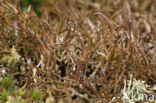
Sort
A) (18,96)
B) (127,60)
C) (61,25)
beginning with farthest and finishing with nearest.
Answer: (61,25)
(127,60)
(18,96)

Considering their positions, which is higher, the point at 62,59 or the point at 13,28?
the point at 13,28

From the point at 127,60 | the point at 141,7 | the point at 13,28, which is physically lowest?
the point at 127,60

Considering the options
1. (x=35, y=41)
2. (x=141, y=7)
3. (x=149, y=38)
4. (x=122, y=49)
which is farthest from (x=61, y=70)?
(x=141, y=7)

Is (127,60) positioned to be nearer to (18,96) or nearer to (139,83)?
(139,83)

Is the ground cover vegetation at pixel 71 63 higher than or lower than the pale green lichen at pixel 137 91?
higher

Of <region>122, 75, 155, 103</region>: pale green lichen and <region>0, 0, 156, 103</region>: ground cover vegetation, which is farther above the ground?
<region>0, 0, 156, 103</region>: ground cover vegetation

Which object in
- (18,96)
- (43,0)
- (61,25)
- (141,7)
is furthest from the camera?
(43,0)

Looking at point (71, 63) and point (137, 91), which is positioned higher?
point (71, 63)

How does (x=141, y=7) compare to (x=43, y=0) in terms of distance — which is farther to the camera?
(x=43, y=0)
